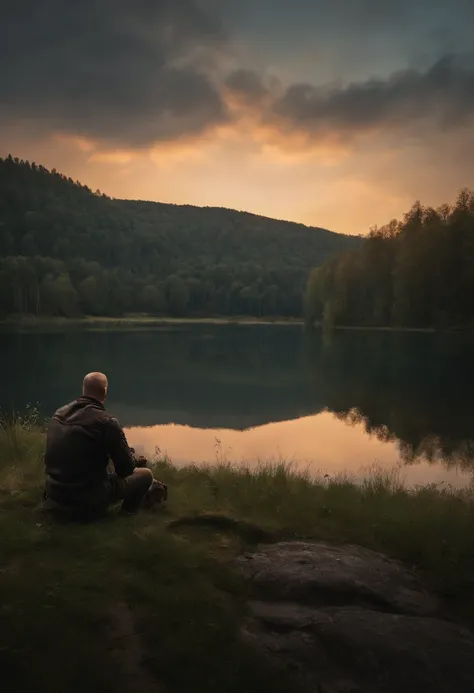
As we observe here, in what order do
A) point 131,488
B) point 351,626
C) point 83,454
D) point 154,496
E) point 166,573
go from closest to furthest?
point 351,626, point 166,573, point 83,454, point 131,488, point 154,496

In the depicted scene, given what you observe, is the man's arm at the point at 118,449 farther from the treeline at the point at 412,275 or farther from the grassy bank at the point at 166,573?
the treeline at the point at 412,275

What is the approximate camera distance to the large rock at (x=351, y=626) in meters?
4.65

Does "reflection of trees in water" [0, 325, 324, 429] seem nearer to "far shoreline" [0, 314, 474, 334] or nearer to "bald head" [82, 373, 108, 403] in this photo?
"bald head" [82, 373, 108, 403]

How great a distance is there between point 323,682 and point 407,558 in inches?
116

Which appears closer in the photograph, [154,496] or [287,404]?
[154,496]

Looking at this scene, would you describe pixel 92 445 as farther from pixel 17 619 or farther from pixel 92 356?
pixel 92 356

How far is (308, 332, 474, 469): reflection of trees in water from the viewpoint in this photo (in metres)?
18.8

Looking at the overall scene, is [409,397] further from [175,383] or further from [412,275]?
[412,275]

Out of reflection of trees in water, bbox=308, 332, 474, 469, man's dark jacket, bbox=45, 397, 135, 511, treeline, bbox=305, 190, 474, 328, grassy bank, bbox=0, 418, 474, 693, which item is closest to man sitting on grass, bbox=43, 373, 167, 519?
man's dark jacket, bbox=45, 397, 135, 511

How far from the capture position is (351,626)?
524 cm

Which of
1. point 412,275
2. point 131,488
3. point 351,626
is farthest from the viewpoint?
point 412,275

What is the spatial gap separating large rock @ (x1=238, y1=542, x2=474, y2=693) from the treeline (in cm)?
7748

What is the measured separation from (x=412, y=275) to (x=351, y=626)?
84665 mm

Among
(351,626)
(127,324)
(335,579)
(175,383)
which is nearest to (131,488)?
(335,579)
